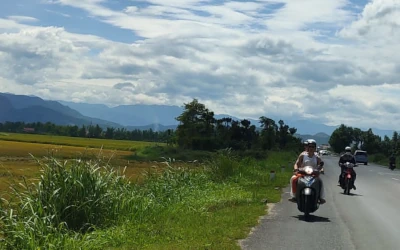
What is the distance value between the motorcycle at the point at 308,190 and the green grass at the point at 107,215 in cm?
122

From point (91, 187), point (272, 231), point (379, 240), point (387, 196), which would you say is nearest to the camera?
point (379, 240)

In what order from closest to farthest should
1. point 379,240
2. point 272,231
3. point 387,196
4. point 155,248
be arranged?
point 155,248, point 379,240, point 272,231, point 387,196

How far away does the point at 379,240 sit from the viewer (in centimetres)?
1015

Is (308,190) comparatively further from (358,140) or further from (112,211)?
(358,140)

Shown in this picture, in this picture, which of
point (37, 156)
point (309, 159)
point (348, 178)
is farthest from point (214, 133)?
point (309, 159)

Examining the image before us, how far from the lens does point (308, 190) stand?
1271 centimetres

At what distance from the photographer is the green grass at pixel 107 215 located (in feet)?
30.1

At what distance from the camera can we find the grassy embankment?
9.18 m

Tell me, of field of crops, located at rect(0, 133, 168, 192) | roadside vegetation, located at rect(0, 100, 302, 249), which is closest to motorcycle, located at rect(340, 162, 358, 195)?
roadside vegetation, located at rect(0, 100, 302, 249)

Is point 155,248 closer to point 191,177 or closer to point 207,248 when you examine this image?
point 207,248

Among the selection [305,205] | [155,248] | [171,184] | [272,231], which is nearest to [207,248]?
[155,248]

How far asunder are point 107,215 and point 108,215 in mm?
22

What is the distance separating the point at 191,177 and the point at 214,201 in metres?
4.96

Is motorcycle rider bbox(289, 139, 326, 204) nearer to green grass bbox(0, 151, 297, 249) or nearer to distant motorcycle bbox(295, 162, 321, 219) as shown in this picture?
distant motorcycle bbox(295, 162, 321, 219)
